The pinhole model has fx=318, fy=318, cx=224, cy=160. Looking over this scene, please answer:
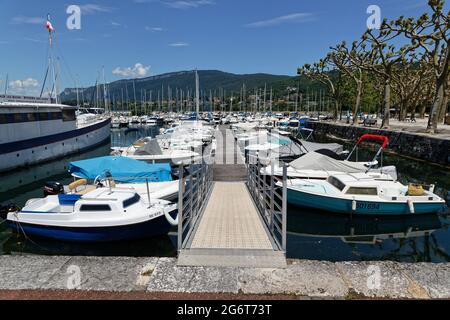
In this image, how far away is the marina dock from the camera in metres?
5.67

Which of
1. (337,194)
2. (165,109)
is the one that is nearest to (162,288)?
(337,194)

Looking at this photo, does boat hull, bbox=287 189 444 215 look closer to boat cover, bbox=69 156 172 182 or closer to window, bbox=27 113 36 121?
boat cover, bbox=69 156 172 182

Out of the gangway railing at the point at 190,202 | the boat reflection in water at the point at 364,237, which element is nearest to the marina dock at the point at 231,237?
the gangway railing at the point at 190,202

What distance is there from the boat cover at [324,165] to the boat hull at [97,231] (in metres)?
10.1

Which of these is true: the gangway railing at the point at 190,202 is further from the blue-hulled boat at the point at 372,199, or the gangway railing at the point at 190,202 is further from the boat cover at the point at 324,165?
the boat cover at the point at 324,165

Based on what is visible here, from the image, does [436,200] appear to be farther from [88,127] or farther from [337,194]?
[88,127]

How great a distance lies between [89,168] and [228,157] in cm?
940

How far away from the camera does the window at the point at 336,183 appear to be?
Result: 16.1 meters

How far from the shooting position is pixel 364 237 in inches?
559

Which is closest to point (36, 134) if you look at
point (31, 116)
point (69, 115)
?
point (31, 116)

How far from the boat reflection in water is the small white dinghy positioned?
18.3 ft

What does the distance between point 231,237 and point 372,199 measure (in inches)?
422

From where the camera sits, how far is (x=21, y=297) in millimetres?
4215

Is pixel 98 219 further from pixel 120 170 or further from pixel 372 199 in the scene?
pixel 372 199
